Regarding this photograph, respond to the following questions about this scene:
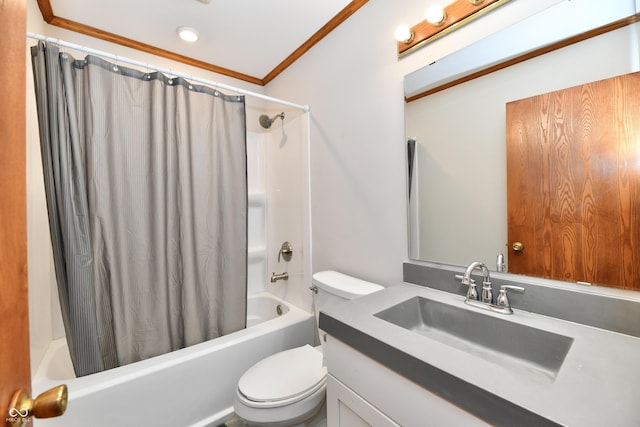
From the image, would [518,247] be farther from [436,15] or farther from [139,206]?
[139,206]

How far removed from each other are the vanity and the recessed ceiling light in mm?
1932

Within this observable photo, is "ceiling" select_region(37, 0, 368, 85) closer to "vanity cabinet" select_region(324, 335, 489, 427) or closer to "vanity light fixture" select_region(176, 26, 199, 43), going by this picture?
"vanity light fixture" select_region(176, 26, 199, 43)

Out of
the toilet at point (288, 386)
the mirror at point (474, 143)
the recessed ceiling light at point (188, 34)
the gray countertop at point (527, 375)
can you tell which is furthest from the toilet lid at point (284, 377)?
the recessed ceiling light at point (188, 34)

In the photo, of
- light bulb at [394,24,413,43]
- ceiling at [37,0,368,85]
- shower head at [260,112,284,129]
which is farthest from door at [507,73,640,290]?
shower head at [260,112,284,129]

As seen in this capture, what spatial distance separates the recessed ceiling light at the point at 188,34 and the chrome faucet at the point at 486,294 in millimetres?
2092

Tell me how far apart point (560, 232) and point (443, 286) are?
45 cm

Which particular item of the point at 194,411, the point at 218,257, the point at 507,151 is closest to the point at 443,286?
the point at 507,151

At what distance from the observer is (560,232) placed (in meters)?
0.90

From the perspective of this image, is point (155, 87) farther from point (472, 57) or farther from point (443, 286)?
point (443, 286)

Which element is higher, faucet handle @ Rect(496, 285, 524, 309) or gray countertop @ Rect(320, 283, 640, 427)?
faucet handle @ Rect(496, 285, 524, 309)

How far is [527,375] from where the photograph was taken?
2.01 ft

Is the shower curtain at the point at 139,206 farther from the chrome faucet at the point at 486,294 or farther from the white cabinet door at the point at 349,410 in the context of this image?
the chrome faucet at the point at 486,294

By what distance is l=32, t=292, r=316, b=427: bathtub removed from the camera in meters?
1.14

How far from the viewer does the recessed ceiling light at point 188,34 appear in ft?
5.73
